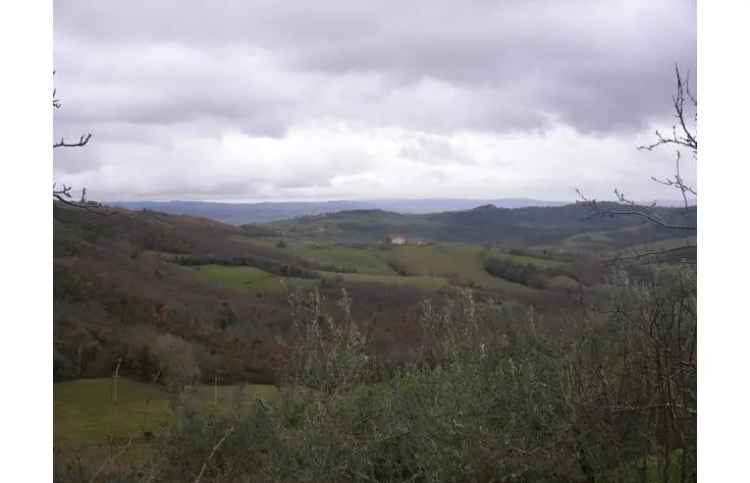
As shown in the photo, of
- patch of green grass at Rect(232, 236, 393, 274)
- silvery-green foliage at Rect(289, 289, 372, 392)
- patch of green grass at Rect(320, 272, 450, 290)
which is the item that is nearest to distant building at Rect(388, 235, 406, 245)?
patch of green grass at Rect(232, 236, 393, 274)

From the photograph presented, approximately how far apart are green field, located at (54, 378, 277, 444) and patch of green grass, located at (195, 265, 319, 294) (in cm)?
636

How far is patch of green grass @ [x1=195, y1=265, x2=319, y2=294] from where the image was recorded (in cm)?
1213

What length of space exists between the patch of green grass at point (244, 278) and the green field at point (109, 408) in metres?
6.36

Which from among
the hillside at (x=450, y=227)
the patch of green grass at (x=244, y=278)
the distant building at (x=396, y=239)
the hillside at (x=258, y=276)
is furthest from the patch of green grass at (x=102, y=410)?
the distant building at (x=396, y=239)

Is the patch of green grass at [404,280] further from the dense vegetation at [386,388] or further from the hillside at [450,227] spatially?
the dense vegetation at [386,388]

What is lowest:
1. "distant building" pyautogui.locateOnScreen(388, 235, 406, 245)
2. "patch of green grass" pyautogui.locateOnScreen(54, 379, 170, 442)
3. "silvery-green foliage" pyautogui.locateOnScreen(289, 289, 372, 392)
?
"patch of green grass" pyautogui.locateOnScreen(54, 379, 170, 442)

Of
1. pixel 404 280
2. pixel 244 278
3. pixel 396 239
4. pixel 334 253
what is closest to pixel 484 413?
pixel 244 278

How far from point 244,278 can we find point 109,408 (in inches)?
323

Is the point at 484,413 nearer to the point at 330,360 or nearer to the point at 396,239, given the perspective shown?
the point at 330,360

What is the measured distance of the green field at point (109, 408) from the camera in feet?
14.6

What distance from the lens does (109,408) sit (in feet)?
16.3

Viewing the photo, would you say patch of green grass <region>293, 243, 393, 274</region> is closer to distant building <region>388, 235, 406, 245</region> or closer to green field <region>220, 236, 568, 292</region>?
green field <region>220, 236, 568, 292</region>
